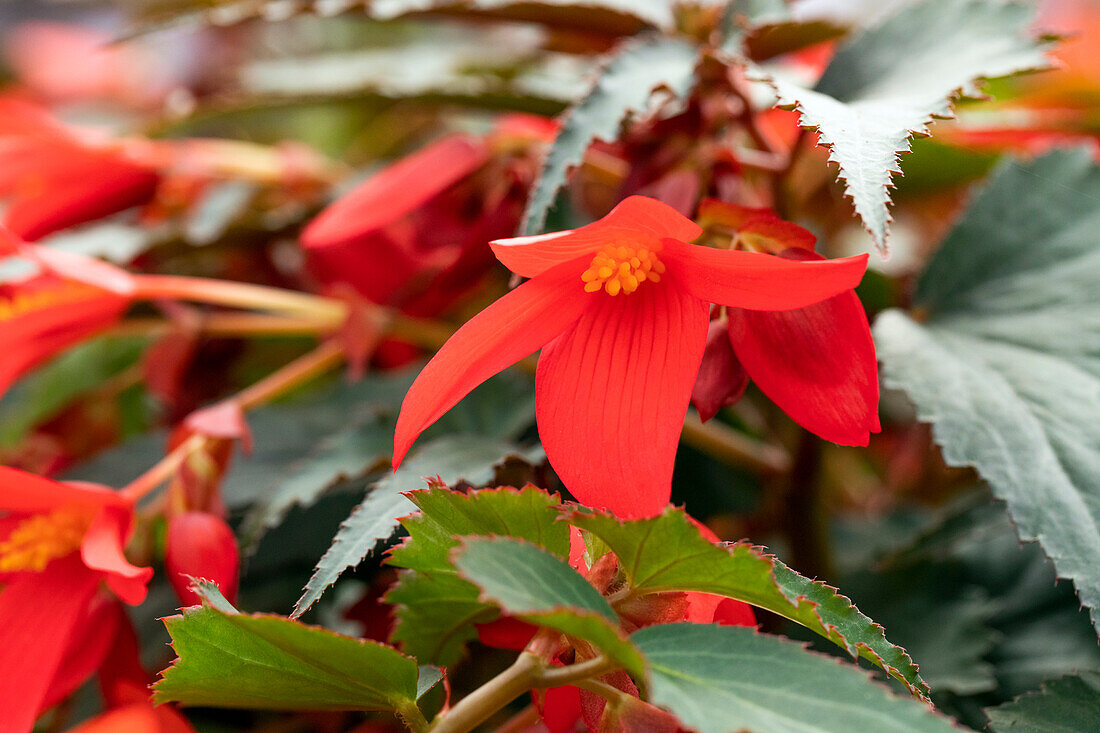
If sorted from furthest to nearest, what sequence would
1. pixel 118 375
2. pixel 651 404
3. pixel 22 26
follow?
pixel 22 26 → pixel 118 375 → pixel 651 404

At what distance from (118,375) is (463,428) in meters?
0.37

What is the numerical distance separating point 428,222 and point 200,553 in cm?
23

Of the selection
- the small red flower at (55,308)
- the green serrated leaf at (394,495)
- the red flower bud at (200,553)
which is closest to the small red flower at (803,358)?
the green serrated leaf at (394,495)

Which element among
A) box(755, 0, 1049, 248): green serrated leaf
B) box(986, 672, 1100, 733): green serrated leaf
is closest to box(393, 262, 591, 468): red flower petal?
box(755, 0, 1049, 248): green serrated leaf

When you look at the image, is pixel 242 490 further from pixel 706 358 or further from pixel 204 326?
pixel 706 358

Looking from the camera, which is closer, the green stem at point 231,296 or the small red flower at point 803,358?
the small red flower at point 803,358

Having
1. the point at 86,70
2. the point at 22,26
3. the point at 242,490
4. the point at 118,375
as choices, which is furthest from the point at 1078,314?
the point at 22,26

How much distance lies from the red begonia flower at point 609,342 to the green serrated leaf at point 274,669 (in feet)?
A: 0.21

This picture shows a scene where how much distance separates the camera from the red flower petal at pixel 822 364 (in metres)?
0.28

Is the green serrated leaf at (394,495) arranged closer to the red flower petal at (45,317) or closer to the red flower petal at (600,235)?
the red flower petal at (600,235)

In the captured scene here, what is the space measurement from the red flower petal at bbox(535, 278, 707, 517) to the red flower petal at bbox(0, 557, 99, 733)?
0.71 ft

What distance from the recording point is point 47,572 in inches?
13.9

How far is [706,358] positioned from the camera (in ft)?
1.03

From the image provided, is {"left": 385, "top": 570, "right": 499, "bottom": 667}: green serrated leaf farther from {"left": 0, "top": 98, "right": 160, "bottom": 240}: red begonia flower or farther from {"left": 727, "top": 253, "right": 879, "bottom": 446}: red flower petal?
{"left": 0, "top": 98, "right": 160, "bottom": 240}: red begonia flower
